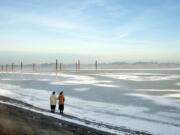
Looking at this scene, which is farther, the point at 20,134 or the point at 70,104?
the point at 70,104

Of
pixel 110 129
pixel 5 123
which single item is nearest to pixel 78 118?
pixel 110 129

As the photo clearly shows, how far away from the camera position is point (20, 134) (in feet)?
53.6

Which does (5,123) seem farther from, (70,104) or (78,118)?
(70,104)

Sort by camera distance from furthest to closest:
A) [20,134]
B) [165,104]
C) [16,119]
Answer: [165,104]
[16,119]
[20,134]

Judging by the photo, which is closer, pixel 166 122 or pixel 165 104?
pixel 166 122

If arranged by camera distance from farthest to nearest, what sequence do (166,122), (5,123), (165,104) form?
1. (165,104)
2. (166,122)
3. (5,123)

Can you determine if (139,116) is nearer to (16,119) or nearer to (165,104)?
(165,104)

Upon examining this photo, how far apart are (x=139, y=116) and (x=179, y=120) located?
2956 mm

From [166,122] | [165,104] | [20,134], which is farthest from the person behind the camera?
[165,104]

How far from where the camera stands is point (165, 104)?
30.8m

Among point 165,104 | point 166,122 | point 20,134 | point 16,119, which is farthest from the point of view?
point 165,104

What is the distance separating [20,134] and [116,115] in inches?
416

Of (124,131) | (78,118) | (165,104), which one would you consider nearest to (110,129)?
(124,131)

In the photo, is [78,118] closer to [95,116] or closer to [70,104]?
[95,116]
